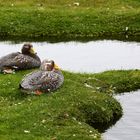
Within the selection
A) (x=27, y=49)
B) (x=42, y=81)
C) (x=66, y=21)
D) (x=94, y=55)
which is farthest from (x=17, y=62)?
(x=66, y=21)

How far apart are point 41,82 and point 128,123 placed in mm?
4131

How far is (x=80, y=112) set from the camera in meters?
25.0

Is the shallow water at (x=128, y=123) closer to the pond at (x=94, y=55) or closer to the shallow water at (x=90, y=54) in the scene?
the pond at (x=94, y=55)

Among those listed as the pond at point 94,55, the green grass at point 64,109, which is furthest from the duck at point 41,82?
the pond at point 94,55

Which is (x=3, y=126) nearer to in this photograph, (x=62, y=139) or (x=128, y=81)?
(x=62, y=139)

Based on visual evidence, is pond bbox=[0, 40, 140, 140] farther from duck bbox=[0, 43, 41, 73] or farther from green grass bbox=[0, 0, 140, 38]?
duck bbox=[0, 43, 41, 73]

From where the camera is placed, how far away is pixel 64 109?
24.4 m

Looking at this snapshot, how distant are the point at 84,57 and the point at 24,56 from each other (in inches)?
296

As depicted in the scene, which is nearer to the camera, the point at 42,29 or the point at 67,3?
the point at 42,29

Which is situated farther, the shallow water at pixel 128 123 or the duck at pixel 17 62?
the duck at pixel 17 62

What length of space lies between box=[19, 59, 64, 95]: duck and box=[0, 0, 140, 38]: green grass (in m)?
17.4

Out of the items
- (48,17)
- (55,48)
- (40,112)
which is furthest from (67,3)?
(40,112)

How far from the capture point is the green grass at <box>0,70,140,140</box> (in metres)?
22.3

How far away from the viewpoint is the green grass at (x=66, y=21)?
146 ft
